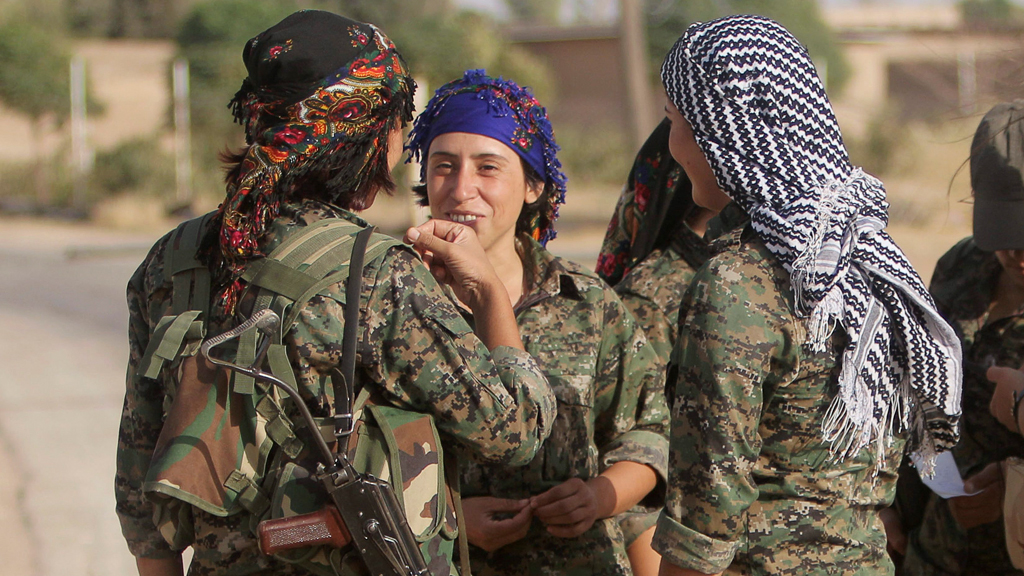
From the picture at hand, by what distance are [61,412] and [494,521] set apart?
585cm

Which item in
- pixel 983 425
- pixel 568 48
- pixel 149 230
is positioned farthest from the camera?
pixel 568 48

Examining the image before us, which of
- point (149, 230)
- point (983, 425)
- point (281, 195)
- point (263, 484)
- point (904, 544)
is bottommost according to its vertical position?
point (149, 230)

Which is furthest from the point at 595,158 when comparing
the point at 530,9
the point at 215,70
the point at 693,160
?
the point at 530,9

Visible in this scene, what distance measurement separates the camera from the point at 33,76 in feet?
86.9

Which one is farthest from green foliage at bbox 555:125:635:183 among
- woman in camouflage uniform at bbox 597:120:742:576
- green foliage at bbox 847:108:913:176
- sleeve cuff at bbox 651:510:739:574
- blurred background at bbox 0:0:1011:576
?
sleeve cuff at bbox 651:510:739:574

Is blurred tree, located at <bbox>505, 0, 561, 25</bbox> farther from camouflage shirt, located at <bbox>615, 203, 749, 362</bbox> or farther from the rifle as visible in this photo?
the rifle

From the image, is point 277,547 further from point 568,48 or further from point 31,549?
point 568,48

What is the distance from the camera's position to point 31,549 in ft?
16.5

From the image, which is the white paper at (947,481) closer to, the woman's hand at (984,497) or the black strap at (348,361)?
the woman's hand at (984,497)

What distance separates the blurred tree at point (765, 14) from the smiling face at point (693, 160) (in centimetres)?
2840

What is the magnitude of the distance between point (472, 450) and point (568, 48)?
110 feet

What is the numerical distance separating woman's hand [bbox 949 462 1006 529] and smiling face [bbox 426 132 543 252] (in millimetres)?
1386

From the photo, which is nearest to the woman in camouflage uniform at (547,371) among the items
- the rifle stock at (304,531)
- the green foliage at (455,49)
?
the rifle stock at (304,531)

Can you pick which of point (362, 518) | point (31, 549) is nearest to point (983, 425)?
point (362, 518)
